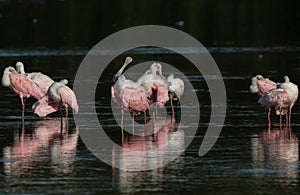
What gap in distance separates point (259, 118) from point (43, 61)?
1271 cm

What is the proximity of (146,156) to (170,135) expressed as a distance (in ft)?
7.30

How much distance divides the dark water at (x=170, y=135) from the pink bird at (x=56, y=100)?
0.28 m

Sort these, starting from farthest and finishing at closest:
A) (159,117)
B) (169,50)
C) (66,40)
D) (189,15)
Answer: (189,15) → (66,40) → (169,50) → (159,117)

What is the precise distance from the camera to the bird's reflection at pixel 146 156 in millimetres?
12781

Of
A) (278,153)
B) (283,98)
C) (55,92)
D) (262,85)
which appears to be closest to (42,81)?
(55,92)

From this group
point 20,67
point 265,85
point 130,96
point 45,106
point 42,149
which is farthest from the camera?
point 20,67

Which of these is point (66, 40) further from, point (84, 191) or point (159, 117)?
point (84, 191)

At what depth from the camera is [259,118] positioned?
18406mm

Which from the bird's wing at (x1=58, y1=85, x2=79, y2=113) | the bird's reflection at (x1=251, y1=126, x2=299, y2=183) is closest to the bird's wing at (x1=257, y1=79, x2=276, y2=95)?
the bird's reflection at (x1=251, y1=126, x2=299, y2=183)

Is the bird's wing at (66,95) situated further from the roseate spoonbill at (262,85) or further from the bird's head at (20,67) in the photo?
the roseate spoonbill at (262,85)

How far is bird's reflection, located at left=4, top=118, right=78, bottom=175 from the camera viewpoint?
13.7 m

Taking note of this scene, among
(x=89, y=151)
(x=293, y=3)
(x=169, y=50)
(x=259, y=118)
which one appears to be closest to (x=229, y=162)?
(x=89, y=151)

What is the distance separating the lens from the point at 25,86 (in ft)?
65.4

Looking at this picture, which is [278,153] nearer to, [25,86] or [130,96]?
[130,96]
